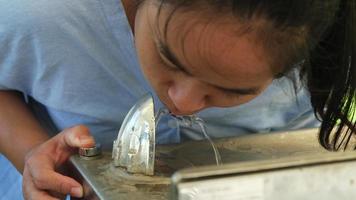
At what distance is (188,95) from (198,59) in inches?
1.9

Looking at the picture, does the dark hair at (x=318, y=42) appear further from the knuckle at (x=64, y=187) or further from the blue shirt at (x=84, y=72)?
the knuckle at (x=64, y=187)

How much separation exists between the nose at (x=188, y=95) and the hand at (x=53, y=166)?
12 cm

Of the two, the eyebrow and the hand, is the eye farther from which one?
the hand

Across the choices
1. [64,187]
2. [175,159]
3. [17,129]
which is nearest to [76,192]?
[64,187]

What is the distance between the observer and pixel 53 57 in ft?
2.19

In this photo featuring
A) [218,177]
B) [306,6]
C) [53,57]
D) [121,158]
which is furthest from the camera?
[53,57]

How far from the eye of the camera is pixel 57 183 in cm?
57

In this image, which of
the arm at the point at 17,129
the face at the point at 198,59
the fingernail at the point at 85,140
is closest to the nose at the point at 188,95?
the face at the point at 198,59

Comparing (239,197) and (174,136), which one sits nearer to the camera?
(239,197)

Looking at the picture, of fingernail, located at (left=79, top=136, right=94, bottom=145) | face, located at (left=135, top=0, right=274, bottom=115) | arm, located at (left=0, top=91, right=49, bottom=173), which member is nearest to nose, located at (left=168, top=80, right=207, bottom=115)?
face, located at (left=135, top=0, right=274, bottom=115)

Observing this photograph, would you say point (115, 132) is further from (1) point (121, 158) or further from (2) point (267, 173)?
(2) point (267, 173)

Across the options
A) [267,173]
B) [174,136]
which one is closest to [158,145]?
[174,136]

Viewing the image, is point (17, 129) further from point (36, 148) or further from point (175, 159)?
point (175, 159)

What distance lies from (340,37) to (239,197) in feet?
1.08
